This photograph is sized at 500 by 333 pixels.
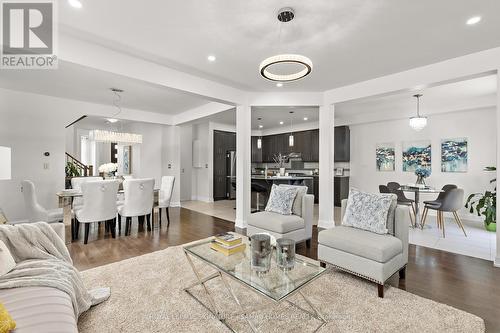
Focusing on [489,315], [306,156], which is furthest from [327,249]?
[306,156]

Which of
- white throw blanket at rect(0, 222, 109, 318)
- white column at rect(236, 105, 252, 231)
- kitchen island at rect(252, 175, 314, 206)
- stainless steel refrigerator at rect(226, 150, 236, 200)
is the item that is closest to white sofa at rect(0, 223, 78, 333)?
white throw blanket at rect(0, 222, 109, 318)

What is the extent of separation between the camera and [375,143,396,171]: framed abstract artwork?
634cm

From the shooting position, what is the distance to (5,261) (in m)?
1.61

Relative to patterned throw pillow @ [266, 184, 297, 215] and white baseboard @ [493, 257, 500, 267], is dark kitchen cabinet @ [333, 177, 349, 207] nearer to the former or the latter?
patterned throw pillow @ [266, 184, 297, 215]

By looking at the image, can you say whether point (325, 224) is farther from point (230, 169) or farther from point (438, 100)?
point (230, 169)

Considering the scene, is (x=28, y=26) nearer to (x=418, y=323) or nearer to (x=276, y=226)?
(x=276, y=226)

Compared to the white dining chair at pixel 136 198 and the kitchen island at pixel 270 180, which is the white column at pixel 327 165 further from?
the white dining chair at pixel 136 198

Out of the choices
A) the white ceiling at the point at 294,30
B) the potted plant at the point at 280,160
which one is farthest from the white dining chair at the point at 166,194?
the potted plant at the point at 280,160

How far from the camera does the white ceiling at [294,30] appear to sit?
7.38ft

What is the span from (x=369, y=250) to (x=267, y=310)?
1.09 m

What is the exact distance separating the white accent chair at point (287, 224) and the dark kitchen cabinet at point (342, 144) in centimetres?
407

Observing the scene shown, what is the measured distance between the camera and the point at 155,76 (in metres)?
3.47

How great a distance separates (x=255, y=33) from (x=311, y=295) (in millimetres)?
2758

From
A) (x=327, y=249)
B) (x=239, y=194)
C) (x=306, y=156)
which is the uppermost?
(x=306, y=156)
